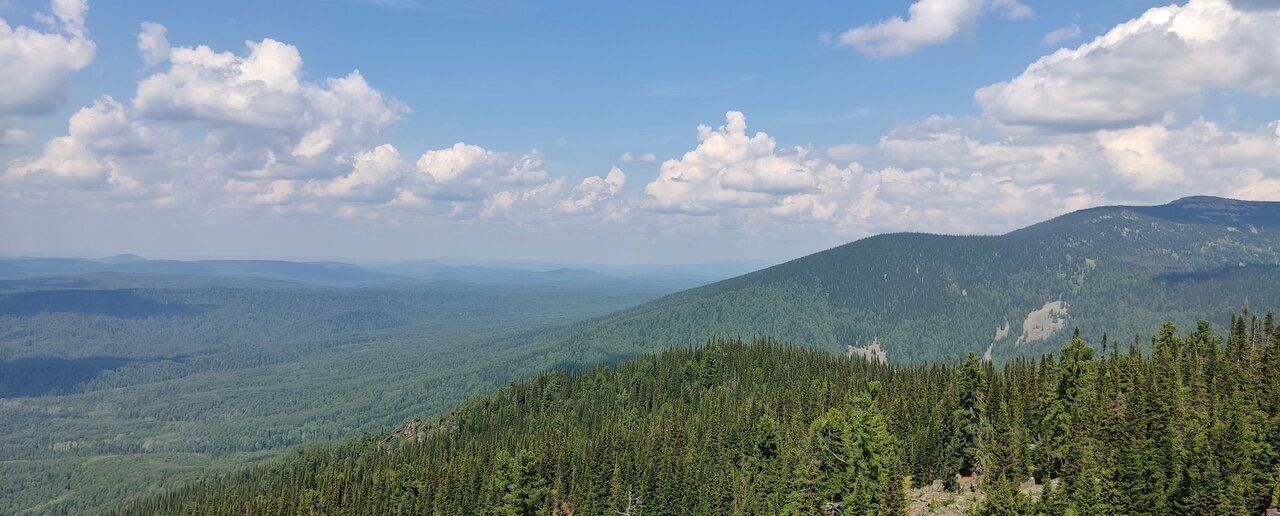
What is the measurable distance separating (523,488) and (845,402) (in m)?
57.3

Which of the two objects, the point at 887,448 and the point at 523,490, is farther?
the point at 523,490

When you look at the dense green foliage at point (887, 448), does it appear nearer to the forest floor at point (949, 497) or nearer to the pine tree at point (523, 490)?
the pine tree at point (523, 490)

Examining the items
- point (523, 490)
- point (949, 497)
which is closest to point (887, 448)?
point (949, 497)

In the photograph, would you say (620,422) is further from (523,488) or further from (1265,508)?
(1265,508)

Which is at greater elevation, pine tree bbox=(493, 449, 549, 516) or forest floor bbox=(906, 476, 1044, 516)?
forest floor bbox=(906, 476, 1044, 516)

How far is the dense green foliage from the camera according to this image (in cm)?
7088

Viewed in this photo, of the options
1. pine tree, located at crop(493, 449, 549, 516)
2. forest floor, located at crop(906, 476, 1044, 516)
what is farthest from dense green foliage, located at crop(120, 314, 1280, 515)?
forest floor, located at crop(906, 476, 1044, 516)

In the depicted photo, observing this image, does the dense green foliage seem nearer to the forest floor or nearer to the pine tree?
the pine tree

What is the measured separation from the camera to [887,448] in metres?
93.3

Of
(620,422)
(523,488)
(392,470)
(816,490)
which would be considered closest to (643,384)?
(620,422)

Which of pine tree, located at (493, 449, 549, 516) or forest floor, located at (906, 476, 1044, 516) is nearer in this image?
forest floor, located at (906, 476, 1044, 516)

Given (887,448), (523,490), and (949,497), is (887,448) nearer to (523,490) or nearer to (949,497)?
(949,497)

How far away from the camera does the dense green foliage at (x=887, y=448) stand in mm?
70875

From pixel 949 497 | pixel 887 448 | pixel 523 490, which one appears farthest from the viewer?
pixel 523 490
